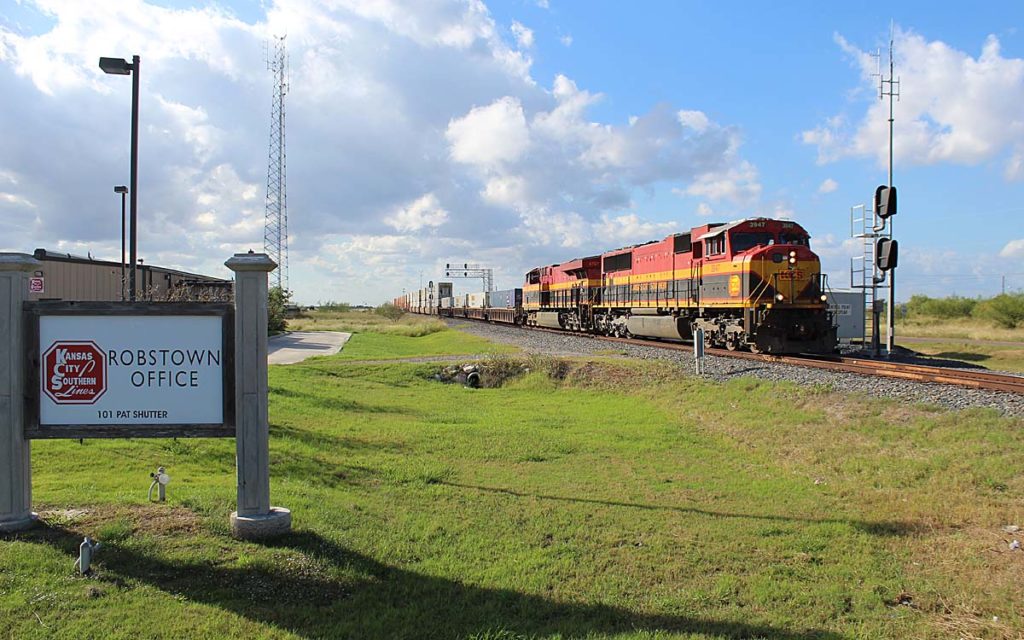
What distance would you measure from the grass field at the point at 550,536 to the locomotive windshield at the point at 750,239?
8.63 meters

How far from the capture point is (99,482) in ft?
21.5

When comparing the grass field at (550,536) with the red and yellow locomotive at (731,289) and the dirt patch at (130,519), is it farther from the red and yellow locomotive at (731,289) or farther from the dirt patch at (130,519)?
the red and yellow locomotive at (731,289)

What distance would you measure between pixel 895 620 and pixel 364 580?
3.40 m

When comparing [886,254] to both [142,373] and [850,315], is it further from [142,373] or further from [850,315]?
[142,373]

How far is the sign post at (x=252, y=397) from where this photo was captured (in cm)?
515

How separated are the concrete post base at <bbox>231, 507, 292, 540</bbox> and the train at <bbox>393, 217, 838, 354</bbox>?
12.3 metres

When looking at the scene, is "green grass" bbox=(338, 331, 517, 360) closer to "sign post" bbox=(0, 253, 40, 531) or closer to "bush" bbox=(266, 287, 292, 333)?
"bush" bbox=(266, 287, 292, 333)

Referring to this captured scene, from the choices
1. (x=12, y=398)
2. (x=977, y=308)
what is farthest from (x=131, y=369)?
(x=977, y=308)

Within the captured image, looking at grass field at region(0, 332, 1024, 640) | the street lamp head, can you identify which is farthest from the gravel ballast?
the street lamp head

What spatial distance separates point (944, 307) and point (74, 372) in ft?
234

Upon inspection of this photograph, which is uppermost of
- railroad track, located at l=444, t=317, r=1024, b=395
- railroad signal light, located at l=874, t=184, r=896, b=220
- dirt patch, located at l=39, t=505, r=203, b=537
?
railroad signal light, located at l=874, t=184, r=896, b=220

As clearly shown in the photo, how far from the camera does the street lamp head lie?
12734 millimetres

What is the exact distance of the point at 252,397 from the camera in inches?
207

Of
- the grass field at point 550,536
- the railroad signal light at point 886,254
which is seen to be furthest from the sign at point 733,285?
the grass field at point 550,536
